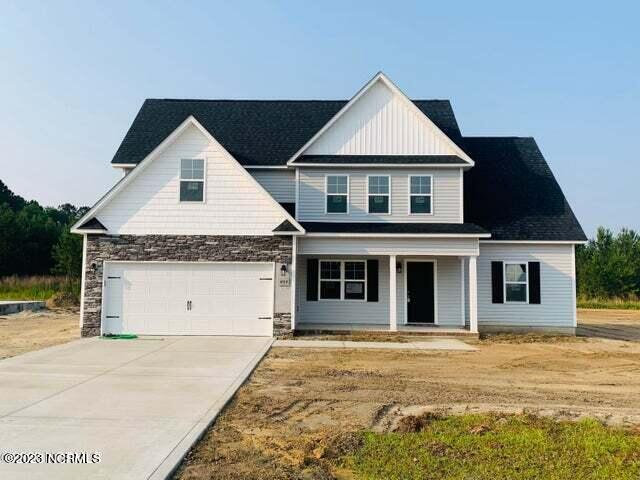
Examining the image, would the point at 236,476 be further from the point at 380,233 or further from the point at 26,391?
the point at 380,233

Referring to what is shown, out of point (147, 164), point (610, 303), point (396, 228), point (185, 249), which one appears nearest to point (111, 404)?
point (185, 249)

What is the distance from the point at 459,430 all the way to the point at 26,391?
659cm

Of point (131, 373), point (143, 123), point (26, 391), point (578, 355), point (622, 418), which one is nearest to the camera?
point (622, 418)

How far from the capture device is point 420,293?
17594 millimetres

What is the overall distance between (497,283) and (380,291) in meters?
4.10

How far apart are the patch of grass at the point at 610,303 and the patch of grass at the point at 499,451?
113 feet

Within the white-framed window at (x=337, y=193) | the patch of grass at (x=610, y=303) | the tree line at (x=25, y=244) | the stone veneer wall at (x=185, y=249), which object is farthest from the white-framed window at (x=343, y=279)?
the tree line at (x=25, y=244)

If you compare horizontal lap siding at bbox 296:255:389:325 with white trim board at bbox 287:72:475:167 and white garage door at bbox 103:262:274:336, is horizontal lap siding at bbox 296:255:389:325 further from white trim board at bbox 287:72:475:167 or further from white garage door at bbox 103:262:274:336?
white trim board at bbox 287:72:475:167

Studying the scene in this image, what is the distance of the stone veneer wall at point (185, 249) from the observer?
15.4m

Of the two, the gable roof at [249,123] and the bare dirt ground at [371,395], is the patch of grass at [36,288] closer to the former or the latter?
the gable roof at [249,123]

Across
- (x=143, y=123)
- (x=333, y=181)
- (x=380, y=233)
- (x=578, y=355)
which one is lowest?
(x=578, y=355)

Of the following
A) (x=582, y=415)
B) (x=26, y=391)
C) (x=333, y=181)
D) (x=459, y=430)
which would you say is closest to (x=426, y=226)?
(x=333, y=181)

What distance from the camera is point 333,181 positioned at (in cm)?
1739

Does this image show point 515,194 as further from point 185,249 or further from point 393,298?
point 185,249
